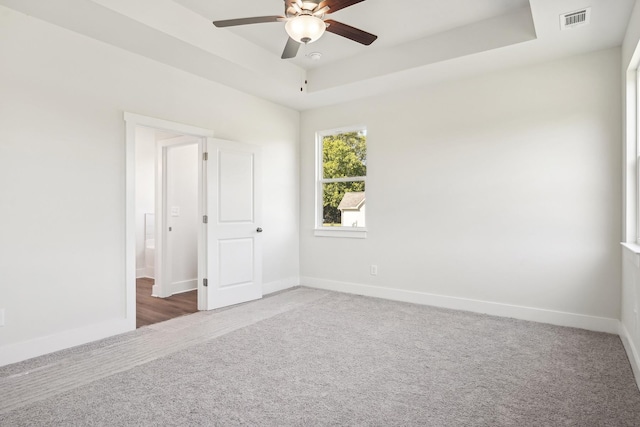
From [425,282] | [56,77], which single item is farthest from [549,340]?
[56,77]

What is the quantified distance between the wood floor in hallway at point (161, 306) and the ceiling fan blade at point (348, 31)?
3.27m

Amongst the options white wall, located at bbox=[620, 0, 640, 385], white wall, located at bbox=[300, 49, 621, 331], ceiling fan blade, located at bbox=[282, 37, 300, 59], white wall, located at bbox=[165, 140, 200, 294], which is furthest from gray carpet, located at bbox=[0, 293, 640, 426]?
ceiling fan blade, located at bbox=[282, 37, 300, 59]

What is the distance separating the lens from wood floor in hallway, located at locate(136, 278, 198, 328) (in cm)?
395

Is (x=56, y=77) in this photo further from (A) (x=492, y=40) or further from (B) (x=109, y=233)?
(A) (x=492, y=40)

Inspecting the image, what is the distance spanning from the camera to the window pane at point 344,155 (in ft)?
16.6

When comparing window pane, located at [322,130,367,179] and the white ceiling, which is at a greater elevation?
the white ceiling

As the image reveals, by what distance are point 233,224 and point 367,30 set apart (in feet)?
8.59

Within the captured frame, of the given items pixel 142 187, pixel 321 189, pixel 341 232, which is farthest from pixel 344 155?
pixel 142 187

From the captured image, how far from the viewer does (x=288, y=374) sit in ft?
8.32

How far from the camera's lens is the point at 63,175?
9.95 feet

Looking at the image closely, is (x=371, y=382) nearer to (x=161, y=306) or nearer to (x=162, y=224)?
(x=161, y=306)

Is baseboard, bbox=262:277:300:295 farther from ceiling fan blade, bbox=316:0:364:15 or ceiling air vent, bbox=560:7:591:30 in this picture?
ceiling air vent, bbox=560:7:591:30

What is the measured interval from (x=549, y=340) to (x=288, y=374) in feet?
7.58

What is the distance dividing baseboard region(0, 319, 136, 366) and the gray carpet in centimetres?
84
